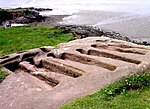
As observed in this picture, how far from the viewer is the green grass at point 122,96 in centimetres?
837

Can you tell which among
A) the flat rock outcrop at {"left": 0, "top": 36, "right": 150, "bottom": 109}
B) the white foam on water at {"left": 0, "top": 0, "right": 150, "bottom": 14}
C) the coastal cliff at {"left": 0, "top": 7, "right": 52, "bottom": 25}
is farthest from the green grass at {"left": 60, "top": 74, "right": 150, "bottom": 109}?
the white foam on water at {"left": 0, "top": 0, "right": 150, "bottom": 14}

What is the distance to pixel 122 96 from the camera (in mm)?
8898

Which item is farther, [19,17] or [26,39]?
[19,17]

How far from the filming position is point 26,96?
31.7ft

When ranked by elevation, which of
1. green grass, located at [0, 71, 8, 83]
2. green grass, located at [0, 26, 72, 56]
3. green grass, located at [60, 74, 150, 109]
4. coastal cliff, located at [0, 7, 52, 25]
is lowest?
coastal cliff, located at [0, 7, 52, 25]

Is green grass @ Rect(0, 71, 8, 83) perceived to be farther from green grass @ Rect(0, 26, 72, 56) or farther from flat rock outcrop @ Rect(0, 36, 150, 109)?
green grass @ Rect(0, 26, 72, 56)

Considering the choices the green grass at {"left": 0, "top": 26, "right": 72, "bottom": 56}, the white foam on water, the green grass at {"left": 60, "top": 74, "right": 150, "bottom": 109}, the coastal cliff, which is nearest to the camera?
the green grass at {"left": 60, "top": 74, "right": 150, "bottom": 109}

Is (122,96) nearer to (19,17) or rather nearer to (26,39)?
(26,39)

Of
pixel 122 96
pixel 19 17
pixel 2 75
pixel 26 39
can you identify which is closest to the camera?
pixel 122 96

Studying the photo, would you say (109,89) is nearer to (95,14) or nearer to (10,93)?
(10,93)

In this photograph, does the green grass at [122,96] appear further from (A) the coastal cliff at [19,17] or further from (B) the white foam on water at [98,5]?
(B) the white foam on water at [98,5]

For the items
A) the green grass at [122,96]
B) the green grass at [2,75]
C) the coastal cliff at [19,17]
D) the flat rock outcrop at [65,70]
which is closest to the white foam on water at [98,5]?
the coastal cliff at [19,17]

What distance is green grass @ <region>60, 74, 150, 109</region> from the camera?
8367 mm

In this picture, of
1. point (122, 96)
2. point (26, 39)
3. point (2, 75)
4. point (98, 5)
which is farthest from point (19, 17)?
point (122, 96)
